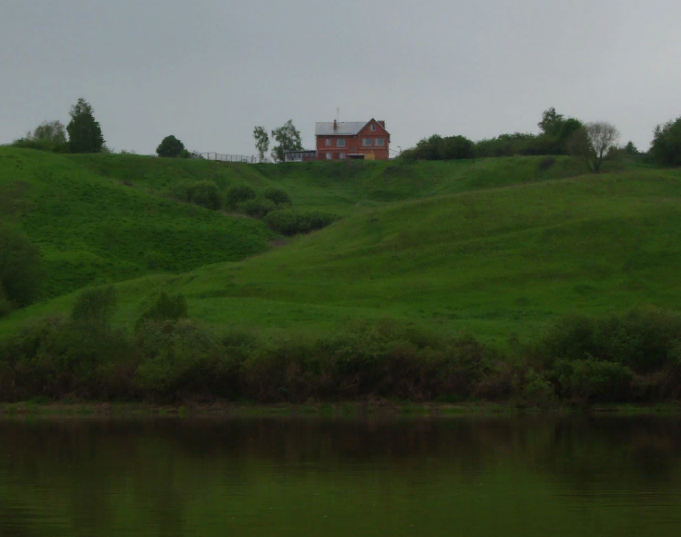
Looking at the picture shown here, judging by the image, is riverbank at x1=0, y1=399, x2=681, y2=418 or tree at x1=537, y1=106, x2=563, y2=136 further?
tree at x1=537, y1=106, x2=563, y2=136

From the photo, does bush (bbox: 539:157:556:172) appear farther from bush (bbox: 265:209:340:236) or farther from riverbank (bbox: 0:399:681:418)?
riverbank (bbox: 0:399:681:418)

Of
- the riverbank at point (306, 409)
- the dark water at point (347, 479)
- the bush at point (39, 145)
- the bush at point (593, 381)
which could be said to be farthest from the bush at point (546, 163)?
the dark water at point (347, 479)

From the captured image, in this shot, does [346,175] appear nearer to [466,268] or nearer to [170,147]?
[170,147]

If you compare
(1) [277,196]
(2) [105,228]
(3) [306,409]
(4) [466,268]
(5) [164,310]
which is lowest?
(3) [306,409]

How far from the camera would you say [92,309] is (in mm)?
48906

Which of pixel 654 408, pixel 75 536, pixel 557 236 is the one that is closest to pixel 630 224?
pixel 557 236

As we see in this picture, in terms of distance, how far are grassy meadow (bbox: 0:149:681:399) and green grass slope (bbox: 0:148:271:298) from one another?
0.22m

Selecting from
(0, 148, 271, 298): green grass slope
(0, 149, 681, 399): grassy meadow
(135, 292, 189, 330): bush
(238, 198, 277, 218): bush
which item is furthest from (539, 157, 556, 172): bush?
(135, 292, 189, 330): bush

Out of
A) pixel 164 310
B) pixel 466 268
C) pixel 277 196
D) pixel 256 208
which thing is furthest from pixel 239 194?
pixel 164 310

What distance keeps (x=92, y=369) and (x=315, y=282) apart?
2473 cm

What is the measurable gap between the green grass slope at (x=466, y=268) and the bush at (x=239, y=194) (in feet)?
95.4

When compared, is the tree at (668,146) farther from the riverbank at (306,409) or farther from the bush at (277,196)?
the riverbank at (306,409)

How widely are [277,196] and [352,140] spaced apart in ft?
146

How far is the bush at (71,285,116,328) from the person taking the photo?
160 ft
